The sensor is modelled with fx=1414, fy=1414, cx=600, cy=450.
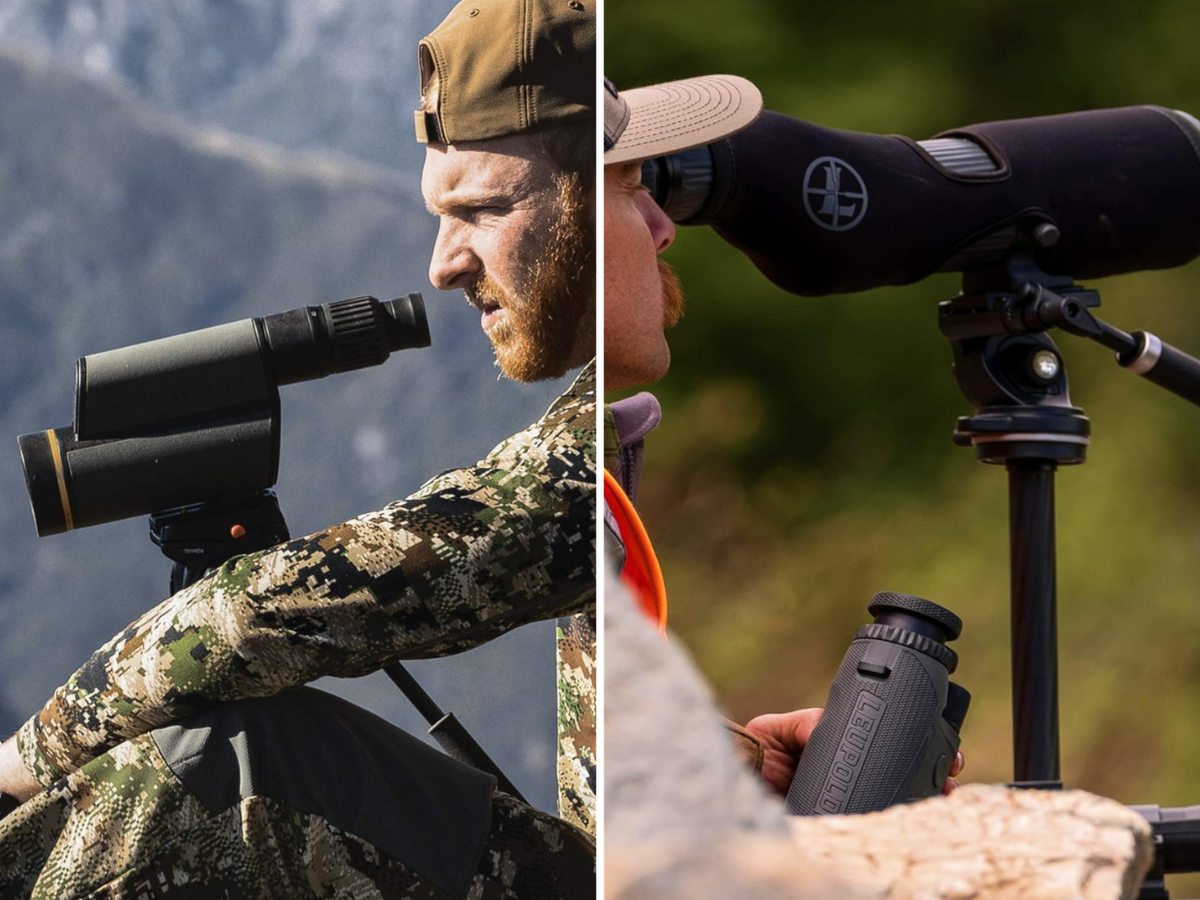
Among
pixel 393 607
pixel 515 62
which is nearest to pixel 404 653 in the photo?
pixel 393 607

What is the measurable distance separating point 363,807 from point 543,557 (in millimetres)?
151

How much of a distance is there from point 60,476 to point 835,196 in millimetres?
558

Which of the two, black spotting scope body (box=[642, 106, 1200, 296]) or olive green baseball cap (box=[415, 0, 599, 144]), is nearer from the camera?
olive green baseball cap (box=[415, 0, 599, 144])

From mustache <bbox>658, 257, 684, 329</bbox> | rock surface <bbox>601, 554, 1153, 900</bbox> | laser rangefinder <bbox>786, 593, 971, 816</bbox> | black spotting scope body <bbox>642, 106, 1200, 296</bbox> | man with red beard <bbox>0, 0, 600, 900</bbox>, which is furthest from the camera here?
mustache <bbox>658, 257, 684, 329</bbox>

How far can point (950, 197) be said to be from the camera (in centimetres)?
102

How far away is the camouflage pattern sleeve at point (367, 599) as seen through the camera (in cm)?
67

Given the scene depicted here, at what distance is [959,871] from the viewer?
1.99 feet

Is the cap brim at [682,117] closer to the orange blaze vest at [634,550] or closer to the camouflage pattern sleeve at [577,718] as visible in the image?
the orange blaze vest at [634,550]

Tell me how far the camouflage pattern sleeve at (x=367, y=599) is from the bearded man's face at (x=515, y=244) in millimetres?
40

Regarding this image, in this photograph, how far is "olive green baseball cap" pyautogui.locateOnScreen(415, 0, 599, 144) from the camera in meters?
0.69

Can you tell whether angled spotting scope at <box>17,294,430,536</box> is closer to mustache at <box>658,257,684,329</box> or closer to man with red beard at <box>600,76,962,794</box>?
man with red beard at <box>600,76,962,794</box>

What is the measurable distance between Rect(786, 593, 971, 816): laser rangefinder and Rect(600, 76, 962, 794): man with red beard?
3.9 inches

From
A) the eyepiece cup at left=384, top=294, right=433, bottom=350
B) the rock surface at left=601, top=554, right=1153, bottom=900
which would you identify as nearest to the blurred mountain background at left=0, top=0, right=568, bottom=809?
the eyepiece cup at left=384, top=294, right=433, bottom=350

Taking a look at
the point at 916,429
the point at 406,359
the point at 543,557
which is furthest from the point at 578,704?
the point at 916,429
